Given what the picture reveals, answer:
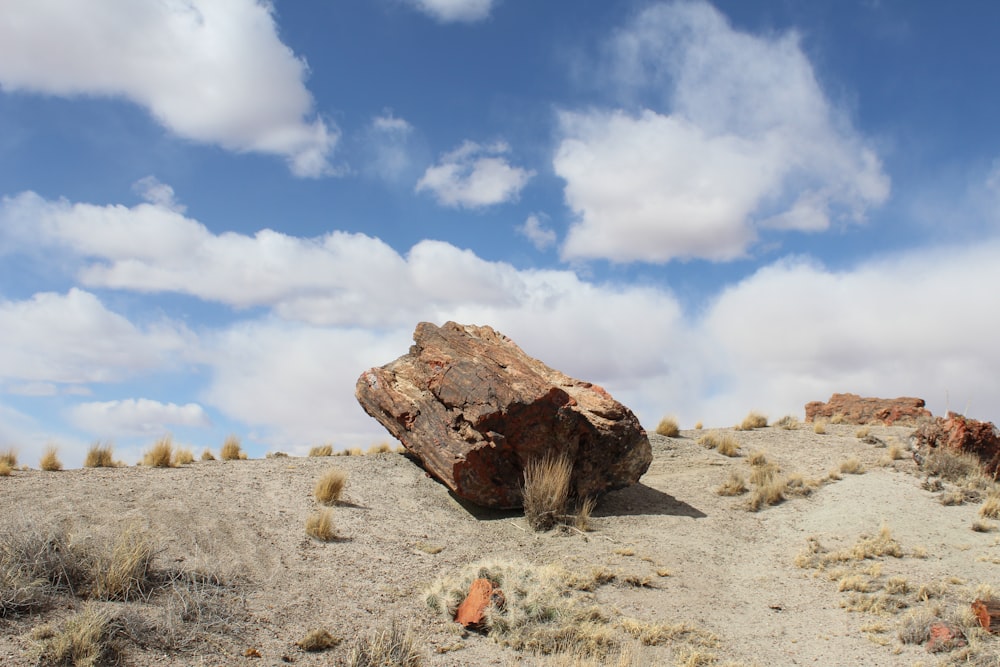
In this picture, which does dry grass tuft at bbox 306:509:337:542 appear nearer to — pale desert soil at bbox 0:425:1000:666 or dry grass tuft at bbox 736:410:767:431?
pale desert soil at bbox 0:425:1000:666

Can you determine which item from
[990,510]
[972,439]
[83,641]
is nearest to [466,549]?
[83,641]

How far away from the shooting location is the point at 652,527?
12289 mm

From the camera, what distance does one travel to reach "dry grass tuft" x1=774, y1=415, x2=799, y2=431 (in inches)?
824

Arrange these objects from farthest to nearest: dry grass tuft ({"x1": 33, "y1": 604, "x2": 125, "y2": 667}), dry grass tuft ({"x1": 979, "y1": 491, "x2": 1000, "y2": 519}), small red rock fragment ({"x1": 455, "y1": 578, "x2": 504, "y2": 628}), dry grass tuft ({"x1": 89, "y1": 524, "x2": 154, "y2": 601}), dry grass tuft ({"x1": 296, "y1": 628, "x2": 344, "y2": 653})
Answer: dry grass tuft ({"x1": 979, "y1": 491, "x2": 1000, "y2": 519})
small red rock fragment ({"x1": 455, "y1": 578, "x2": 504, "y2": 628})
dry grass tuft ({"x1": 89, "y1": 524, "x2": 154, "y2": 601})
dry grass tuft ({"x1": 296, "y1": 628, "x2": 344, "y2": 653})
dry grass tuft ({"x1": 33, "y1": 604, "x2": 125, "y2": 667})

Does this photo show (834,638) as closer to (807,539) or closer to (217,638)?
(807,539)

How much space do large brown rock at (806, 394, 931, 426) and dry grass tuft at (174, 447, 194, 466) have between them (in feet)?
61.5

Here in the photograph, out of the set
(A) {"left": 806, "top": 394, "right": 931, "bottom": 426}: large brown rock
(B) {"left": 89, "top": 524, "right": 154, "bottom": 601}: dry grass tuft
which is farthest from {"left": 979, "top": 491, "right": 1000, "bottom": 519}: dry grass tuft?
(B) {"left": 89, "top": 524, "right": 154, "bottom": 601}: dry grass tuft

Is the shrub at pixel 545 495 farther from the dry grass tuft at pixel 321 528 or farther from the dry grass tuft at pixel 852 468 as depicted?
the dry grass tuft at pixel 852 468

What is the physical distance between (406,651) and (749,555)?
6444mm

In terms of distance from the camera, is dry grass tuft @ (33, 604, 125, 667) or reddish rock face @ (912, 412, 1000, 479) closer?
dry grass tuft @ (33, 604, 125, 667)

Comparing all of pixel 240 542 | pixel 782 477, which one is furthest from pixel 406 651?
pixel 782 477

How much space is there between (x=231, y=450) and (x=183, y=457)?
1298 millimetres

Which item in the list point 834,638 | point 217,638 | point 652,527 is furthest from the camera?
Result: point 652,527

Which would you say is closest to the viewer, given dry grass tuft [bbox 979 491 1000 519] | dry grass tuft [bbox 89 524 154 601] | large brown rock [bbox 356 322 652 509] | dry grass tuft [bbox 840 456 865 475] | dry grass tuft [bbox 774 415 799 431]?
dry grass tuft [bbox 89 524 154 601]
